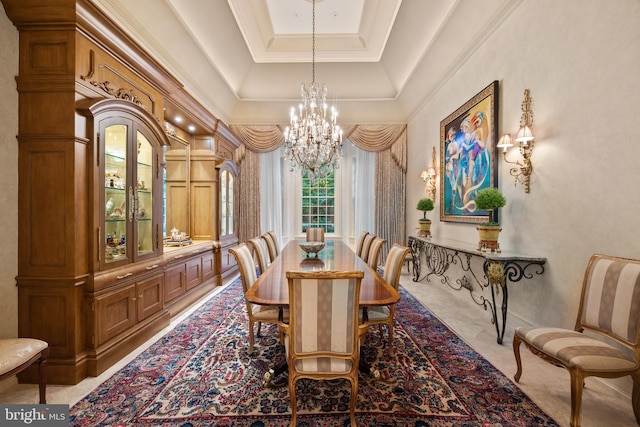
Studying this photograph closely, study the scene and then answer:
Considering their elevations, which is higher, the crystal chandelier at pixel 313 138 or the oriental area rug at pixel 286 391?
the crystal chandelier at pixel 313 138

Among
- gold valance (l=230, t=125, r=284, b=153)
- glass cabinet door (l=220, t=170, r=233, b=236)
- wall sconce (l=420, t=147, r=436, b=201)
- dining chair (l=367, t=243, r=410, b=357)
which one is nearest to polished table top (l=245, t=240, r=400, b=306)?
dining chair (l=367, t=243, r=410, b=357)

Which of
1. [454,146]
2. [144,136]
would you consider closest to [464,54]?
[454,146]

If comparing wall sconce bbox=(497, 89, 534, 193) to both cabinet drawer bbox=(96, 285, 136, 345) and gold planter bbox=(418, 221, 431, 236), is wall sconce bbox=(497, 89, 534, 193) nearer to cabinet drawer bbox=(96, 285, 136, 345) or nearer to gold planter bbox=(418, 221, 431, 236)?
gold planter bbox=(418, 221, 431, 236)

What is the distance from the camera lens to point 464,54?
360cm

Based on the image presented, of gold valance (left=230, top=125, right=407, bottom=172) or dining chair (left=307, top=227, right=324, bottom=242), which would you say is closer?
dining chair (left=307, top=227, right=324, bottom=242)

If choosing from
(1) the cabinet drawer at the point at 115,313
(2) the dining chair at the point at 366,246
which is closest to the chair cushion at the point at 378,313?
(2) the dining chair at the point at 366,246

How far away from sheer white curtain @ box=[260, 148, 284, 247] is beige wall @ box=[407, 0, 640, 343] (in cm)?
452

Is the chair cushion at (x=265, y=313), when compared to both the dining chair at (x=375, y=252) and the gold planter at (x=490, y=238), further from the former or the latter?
the gold planter at (x=490, y=238)

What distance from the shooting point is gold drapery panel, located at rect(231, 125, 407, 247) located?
230 inches

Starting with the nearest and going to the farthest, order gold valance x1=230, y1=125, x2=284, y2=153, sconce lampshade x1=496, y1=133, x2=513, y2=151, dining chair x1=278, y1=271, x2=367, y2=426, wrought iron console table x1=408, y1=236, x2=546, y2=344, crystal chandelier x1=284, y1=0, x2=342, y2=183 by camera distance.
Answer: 1. dining chair x1=278, y1=271, x2=367, y2=426
2. wrought iron console table x1=408, y1=236, x2=546, y2=344
3. sconce lampshade x1=496, y1=133, x2=513, y2=151
4. crystal chandelier x1=284, y1=0, x2=342, y2=183
5. gold valance x1=230, y1=125, x2=284, y2=153

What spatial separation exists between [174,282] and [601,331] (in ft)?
12.9

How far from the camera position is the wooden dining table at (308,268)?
68.2 inches

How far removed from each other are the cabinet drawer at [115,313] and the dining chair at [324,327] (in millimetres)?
1655

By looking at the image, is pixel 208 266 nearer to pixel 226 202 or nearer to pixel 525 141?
pixel 226 202
